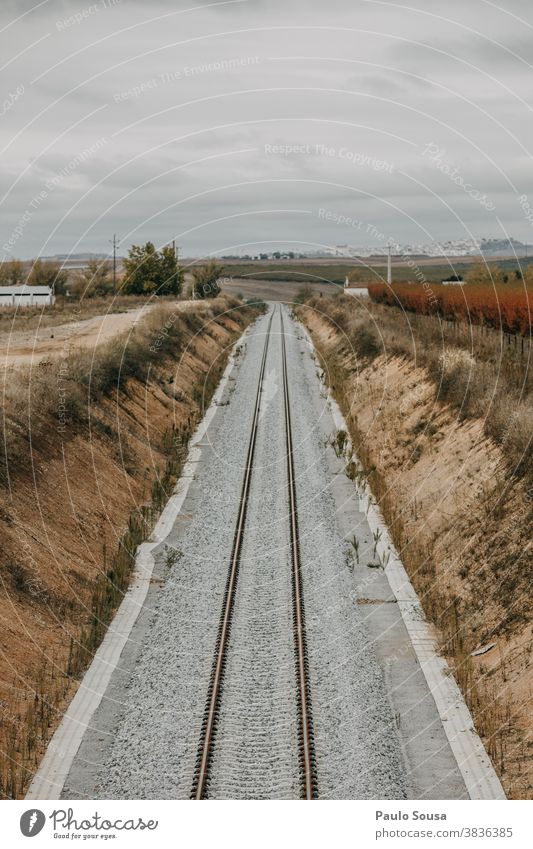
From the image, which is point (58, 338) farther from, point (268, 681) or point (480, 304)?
point (268, 681)

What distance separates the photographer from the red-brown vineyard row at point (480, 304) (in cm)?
3238

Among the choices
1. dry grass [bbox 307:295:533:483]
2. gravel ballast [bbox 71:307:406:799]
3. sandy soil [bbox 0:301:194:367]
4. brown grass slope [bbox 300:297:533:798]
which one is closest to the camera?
gravel ballast [bbox 71:307:406:799]

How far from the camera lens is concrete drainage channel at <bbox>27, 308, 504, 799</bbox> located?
12.2 meters

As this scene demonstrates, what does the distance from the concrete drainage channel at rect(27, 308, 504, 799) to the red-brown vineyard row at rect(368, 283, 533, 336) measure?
438 inches

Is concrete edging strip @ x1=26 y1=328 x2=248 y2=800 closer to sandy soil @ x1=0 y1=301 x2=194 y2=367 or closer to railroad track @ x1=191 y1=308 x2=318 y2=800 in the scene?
railroad track @ x1=191 y1=308 x2=318 y2=800

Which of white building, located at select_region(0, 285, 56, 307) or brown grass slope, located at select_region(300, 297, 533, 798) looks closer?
brown grass slope, located at select_region(300, 297, 533, 798)

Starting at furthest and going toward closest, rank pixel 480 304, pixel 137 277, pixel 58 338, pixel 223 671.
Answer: pixel 137 277 → pixel 58 338 → pixel 480 304 → pixel 223 671

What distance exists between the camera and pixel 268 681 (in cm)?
1477

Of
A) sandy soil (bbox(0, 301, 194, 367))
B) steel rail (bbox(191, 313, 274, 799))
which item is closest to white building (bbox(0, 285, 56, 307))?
sandy soil (bbox(0, 301, 194, 367))

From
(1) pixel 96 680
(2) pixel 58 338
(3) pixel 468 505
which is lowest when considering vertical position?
(1) pixel 96 680

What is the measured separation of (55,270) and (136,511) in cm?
8517

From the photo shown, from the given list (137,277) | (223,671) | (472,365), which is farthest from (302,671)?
(137,277)

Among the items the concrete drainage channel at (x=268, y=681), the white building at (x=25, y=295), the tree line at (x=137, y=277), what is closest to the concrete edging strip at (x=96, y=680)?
the concrete drainage channel at (x=268, y=681)

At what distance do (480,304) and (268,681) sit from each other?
2741cm
